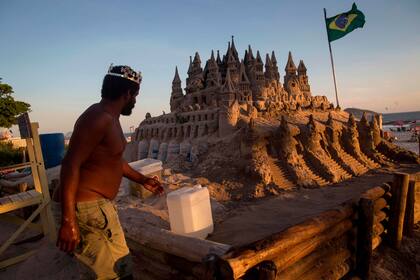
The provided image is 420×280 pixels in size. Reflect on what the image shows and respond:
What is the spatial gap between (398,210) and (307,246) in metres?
3.15

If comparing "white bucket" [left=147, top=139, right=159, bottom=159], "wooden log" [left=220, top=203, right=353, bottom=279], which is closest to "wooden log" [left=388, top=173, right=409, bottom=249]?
"wooden log" [left=220, top=203, right=353, bottom=279]

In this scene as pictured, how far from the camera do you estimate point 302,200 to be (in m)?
14.3

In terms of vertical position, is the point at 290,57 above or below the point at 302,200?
above

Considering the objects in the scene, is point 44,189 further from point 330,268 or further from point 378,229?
point 378,229

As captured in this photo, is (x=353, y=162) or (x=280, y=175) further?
(x=353, y=162)

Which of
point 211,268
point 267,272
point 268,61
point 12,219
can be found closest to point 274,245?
point 267,272

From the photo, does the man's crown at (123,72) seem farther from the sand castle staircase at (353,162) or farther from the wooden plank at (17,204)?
the sand castle staircase at (353,162)

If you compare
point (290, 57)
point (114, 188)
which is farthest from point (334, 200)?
point (290, 57)

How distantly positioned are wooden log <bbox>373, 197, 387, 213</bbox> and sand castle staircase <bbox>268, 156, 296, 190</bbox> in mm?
10344

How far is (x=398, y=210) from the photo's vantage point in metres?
5.61

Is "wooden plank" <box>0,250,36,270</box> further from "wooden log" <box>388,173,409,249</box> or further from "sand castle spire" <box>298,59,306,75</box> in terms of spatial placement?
"sand castle spire" <box>298,59,306,75</box>

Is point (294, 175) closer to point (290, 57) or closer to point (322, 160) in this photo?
point (322, 160)

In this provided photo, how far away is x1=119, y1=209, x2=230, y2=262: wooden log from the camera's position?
11.0 feet

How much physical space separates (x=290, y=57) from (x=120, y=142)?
44961mm
